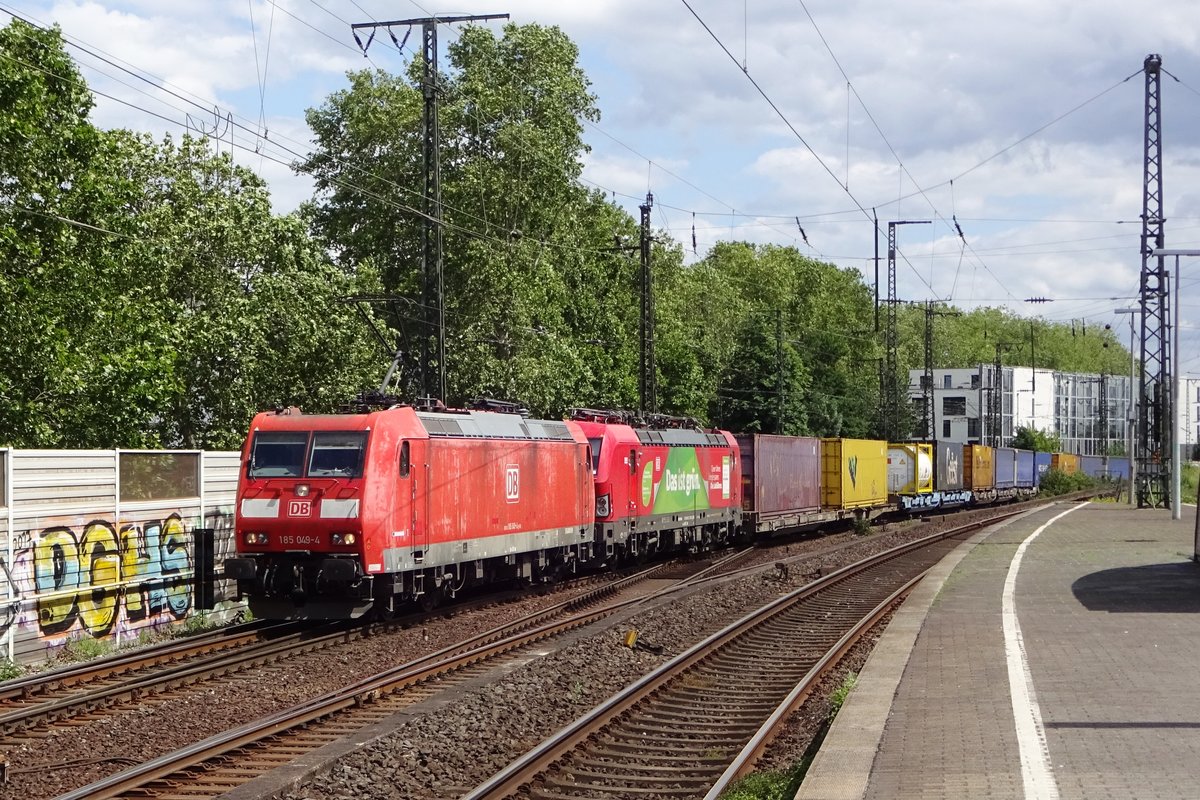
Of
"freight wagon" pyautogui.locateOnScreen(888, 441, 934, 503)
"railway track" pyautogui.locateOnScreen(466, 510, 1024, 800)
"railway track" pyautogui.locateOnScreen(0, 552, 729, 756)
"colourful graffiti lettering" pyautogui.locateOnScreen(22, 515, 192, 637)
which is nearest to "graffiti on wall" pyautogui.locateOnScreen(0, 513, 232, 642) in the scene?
"colourful graffiti lettering" pyautogui.locateOnScreen(22, 515, 192, 637)

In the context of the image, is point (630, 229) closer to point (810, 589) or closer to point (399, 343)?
point (399, 343)

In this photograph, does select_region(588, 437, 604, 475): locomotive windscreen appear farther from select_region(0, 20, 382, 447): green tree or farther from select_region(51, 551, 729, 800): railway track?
select_region(0, 20, 382, 447): green tree

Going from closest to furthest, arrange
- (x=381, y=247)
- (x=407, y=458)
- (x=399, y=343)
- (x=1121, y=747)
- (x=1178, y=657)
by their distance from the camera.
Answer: (x=1121, y=747) → (x=1178, y=657) → (x=407, y=458) → (x=399, y=343) → (x=381, y=247)

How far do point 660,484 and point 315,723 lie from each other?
60.8 ft

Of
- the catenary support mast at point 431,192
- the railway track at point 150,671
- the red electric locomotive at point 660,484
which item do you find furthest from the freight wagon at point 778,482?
the railway track at point 150,671

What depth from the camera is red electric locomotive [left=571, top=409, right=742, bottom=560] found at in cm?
2742

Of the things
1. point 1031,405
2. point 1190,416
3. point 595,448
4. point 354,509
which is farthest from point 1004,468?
point 1190,416

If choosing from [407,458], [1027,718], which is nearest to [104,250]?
[407,458]

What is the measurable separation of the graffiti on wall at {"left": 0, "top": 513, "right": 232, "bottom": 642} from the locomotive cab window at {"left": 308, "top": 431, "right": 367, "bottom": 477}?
2690 mm

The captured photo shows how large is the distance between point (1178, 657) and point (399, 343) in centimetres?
3215

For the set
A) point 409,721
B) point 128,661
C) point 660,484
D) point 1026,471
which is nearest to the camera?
point 409,721

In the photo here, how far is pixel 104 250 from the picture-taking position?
82.4ft

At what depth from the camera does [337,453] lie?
1823 centimetres

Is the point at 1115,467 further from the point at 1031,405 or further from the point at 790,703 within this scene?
the point at 790,703
